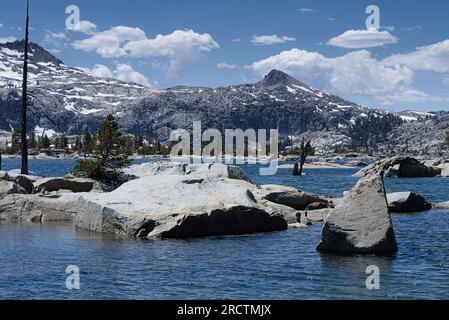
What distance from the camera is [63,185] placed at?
44531 millimetres

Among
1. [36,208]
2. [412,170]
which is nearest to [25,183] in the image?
[36,208]

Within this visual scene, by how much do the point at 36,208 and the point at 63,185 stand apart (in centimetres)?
749

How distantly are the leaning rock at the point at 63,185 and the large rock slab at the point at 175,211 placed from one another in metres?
10.9

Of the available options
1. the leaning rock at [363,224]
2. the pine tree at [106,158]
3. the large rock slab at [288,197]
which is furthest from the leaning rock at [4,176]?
the leaning rock at [363,224]

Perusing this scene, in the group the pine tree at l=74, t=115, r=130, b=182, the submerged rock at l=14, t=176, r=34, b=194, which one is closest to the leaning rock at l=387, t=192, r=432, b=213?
the pine tree at l=74, t=115, r=130, b=182

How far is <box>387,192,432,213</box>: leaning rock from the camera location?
43.7 meters

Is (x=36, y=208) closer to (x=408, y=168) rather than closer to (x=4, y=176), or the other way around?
(x=4, y=176)

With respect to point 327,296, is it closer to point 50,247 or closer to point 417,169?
point 50,247

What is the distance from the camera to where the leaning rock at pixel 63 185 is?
43.6 m

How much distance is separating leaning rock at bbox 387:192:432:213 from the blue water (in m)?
12.4

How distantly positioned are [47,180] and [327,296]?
30.5m

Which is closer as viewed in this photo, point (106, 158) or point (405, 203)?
point (405, 203)
